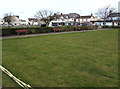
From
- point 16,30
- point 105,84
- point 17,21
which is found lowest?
point 105,84

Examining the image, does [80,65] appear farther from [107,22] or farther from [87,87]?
[107,22]

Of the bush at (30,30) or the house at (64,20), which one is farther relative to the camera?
the house at (64,20)

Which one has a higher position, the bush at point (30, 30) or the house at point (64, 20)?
the house at point (64, 20)

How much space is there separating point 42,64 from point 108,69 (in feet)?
9.44

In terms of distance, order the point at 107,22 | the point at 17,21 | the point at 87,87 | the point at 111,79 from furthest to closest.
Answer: the point at 17,21 < the point at 107,22 < the point at 111,79 < the point at 87,87

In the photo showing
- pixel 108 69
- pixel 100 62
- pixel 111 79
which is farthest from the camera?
pixel 100 62

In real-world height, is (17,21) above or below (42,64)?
above

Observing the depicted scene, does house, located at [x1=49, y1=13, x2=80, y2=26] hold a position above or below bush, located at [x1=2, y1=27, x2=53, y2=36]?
above

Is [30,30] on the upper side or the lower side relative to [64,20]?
lower

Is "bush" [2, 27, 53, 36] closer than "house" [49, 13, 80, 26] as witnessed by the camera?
Yes

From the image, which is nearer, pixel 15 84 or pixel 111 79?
pixel 15 84

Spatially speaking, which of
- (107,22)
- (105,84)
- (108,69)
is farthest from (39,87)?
(107,22)

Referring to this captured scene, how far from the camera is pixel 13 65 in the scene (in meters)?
5.68

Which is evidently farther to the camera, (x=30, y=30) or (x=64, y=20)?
(x=64, y=20)
